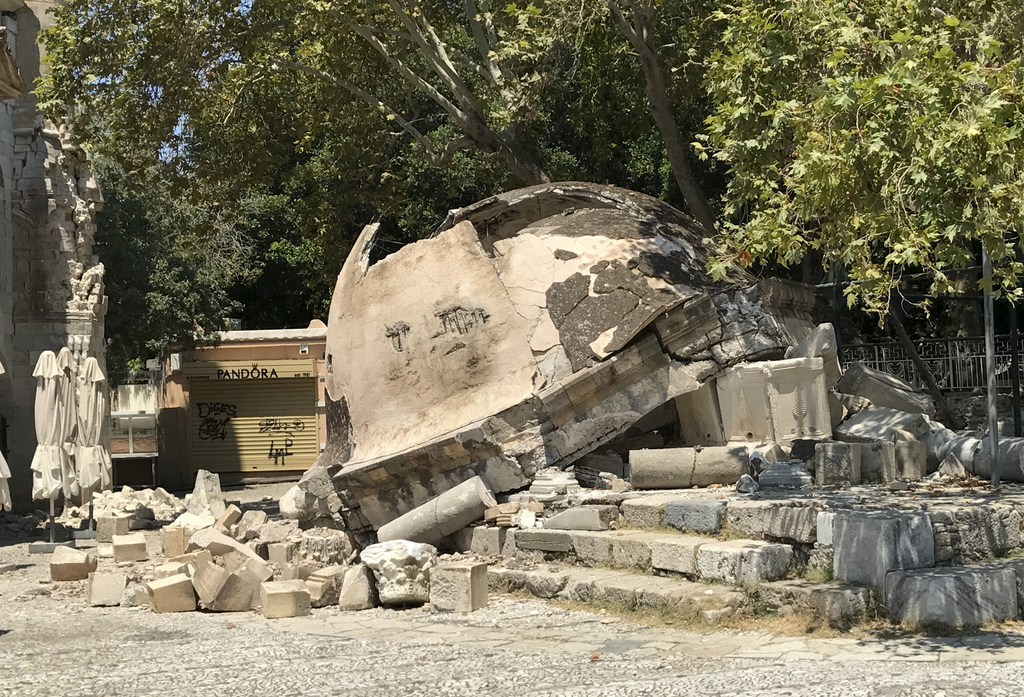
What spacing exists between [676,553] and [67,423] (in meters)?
8.41

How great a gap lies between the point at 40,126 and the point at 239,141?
10.2 ft

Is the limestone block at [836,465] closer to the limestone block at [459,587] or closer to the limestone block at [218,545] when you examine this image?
the limestone block at [459,587]

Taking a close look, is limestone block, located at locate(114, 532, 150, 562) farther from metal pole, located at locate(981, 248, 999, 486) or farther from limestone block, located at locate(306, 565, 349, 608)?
metal pole, located at locate(981, 248, 999, 486)

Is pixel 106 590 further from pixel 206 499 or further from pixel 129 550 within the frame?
pixel 206 499

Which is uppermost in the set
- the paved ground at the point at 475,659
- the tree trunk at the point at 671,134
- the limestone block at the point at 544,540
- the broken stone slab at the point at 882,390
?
the tree trunk at the point at 671,134

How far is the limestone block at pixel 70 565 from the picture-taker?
1061 cm

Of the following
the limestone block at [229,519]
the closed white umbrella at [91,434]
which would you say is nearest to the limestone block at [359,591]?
the limestone block at [229,519]

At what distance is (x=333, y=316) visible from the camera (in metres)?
12.1

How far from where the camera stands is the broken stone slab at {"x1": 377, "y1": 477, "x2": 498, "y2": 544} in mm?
9930

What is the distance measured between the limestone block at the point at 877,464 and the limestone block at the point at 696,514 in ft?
5.66

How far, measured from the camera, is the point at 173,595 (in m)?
8.91

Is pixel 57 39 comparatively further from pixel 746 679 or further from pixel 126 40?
pixel 746 679

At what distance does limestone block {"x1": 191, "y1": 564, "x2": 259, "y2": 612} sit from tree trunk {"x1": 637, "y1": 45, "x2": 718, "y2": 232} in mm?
6996

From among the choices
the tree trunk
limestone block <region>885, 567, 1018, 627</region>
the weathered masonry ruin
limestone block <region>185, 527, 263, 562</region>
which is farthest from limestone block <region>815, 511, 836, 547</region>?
the weathered masonry ruin
